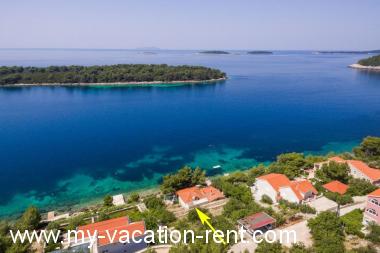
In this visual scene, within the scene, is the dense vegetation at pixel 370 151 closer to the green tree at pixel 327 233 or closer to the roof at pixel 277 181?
the roof at pixel 277 181

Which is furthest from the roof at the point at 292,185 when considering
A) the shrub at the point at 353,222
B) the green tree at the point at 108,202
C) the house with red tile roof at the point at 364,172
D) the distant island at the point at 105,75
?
the distant island at the point at 105,75

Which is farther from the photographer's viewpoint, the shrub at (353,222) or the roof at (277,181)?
the roof at (277,181)

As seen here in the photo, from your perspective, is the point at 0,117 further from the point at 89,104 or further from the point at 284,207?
the point at 284,207

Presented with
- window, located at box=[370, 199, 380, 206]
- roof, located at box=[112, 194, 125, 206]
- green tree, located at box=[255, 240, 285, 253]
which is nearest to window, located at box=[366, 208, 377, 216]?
window, located at box=[370, 199, 380, 206]

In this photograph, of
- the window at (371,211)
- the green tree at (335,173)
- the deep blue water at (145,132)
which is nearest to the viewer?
the window at (371,211)

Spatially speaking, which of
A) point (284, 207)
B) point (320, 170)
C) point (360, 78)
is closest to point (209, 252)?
point (284, 207)

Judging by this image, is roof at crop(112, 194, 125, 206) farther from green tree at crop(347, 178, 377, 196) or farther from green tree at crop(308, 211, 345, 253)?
green tree at crop(347, 178, 377, 196)
